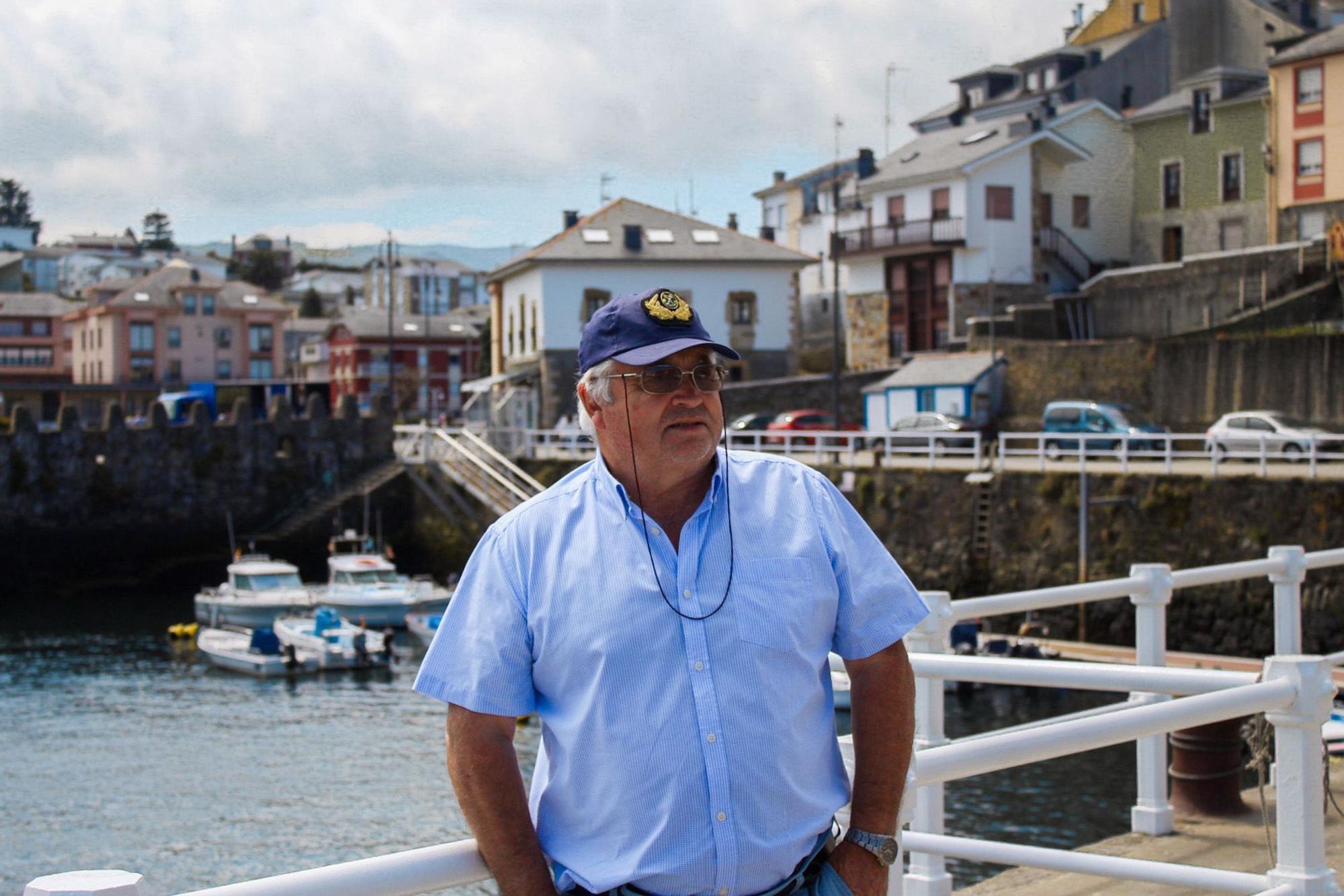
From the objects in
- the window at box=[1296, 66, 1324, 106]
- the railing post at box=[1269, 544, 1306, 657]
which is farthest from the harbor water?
A: the window at box=[1296, 66, 1324, 106]

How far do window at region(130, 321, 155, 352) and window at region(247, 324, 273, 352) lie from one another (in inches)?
243

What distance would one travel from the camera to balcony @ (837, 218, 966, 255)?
5338 cm

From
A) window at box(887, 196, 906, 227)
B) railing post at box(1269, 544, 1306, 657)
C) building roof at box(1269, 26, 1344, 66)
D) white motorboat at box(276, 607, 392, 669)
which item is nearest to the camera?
railing post at box(1269, 544, 1306, 657)

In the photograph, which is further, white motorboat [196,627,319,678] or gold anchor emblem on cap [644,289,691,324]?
white motorboat [196,627,319,678]

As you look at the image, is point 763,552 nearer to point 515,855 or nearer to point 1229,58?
→ point 515,855

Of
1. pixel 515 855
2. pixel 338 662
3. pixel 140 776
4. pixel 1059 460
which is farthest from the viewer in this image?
pixel 1059 460

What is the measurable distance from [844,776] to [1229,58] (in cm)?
6183

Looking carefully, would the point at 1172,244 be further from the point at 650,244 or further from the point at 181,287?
the point at 181,287

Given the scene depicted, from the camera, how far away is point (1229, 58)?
59.1m

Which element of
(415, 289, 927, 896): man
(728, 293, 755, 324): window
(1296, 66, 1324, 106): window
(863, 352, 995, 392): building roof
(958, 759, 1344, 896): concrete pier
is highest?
(1296, 66, 1324, 106): window

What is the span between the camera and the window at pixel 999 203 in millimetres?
53375

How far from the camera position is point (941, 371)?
46719 mm

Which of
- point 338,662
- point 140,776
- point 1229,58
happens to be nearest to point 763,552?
point 140,776

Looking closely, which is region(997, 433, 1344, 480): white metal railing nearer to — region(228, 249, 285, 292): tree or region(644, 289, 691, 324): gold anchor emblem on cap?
region(644, 289, 691, 324): gold anchor emblem on cap
